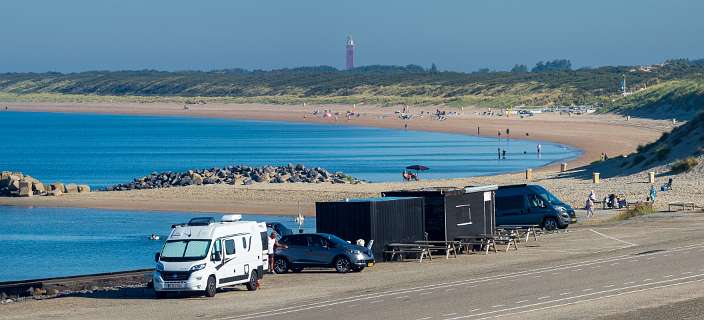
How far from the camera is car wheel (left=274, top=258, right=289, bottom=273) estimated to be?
35.0m

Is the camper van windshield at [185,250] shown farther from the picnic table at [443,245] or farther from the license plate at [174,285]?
the picnic table at [443,245]

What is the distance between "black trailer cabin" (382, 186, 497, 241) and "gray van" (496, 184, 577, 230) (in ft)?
16.4

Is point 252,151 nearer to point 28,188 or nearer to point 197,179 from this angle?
point 197,179

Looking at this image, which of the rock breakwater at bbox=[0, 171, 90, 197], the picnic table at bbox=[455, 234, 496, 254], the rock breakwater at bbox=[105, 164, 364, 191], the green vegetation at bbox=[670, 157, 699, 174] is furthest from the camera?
the rock breakwater at bbox=[105, 164, 364, 191]

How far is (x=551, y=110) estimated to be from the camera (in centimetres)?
16025

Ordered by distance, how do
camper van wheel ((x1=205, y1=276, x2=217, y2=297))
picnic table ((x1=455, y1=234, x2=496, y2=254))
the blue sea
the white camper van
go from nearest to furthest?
1. the white camper van
2. camper van wheel ((x1=205, y1=276, x2=217, y2=297))
3. picnic table ((x1=455, y1=234, x2=496, y2=254))
4. the blue sea

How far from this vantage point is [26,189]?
70.5 metres

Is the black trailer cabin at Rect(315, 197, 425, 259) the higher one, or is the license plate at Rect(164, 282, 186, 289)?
the black trailer cabin at Rect(315, 197, 425, 259)

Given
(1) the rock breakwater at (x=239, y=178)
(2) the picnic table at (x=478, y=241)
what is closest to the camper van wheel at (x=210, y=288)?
(2) the picnic table at (x=478, y=241)

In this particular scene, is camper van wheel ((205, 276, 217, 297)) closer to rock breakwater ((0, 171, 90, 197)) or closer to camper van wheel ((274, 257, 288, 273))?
camper van wheel ((274, 257, 288, 273))

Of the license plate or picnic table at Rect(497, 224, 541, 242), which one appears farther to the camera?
picnic table at Rect(497, 224, 541, 242)

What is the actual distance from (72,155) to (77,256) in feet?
233

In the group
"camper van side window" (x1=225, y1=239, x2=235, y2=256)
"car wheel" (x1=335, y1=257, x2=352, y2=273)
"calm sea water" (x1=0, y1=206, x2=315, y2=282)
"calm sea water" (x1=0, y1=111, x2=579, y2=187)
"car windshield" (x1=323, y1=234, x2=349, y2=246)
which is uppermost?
"camper van side window" (x1=225, y1=239, x2=235, y2=256)

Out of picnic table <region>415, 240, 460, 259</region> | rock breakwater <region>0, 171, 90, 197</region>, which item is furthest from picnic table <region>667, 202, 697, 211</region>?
rock breakwater <region>0, 171, 90, 197</region>
